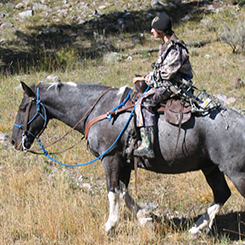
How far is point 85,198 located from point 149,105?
2201mm

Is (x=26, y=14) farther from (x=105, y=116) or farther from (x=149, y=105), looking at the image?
(x=149, y=105)

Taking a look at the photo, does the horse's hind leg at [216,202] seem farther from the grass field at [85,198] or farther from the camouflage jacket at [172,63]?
the camouflage jacket at [172,63]

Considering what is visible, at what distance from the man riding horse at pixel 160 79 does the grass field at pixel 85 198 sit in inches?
49.7

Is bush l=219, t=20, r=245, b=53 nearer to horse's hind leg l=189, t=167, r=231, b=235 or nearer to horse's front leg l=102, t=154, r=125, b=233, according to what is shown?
horse's hind leg l=189, t=167, r=231, b=235

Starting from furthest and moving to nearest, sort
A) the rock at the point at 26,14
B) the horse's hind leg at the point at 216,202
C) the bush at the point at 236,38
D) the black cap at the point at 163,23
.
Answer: the rock at the point at 26,14, the bush at the point at 236,38, the horse's hind leg at the point at 216,202, the black cap at the point at 163,23

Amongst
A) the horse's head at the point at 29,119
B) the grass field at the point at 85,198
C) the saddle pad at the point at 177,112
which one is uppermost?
the saddle pad at the point at 177,112

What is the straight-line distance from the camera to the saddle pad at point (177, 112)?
3.43 meters

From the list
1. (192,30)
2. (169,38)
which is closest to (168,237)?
(169,38)

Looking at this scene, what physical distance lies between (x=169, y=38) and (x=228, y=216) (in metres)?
3.14

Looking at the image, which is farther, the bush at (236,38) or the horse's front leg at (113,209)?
the bush at (236,38)

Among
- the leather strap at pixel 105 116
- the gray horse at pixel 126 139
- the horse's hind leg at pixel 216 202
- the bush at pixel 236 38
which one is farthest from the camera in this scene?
the bush at pixel 236 38

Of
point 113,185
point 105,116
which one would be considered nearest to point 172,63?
point 105,116

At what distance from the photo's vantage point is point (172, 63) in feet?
11.1

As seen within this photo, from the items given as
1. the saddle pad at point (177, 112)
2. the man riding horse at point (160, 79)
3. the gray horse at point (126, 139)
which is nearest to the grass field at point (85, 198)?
the gray horse at point (126, 139)
